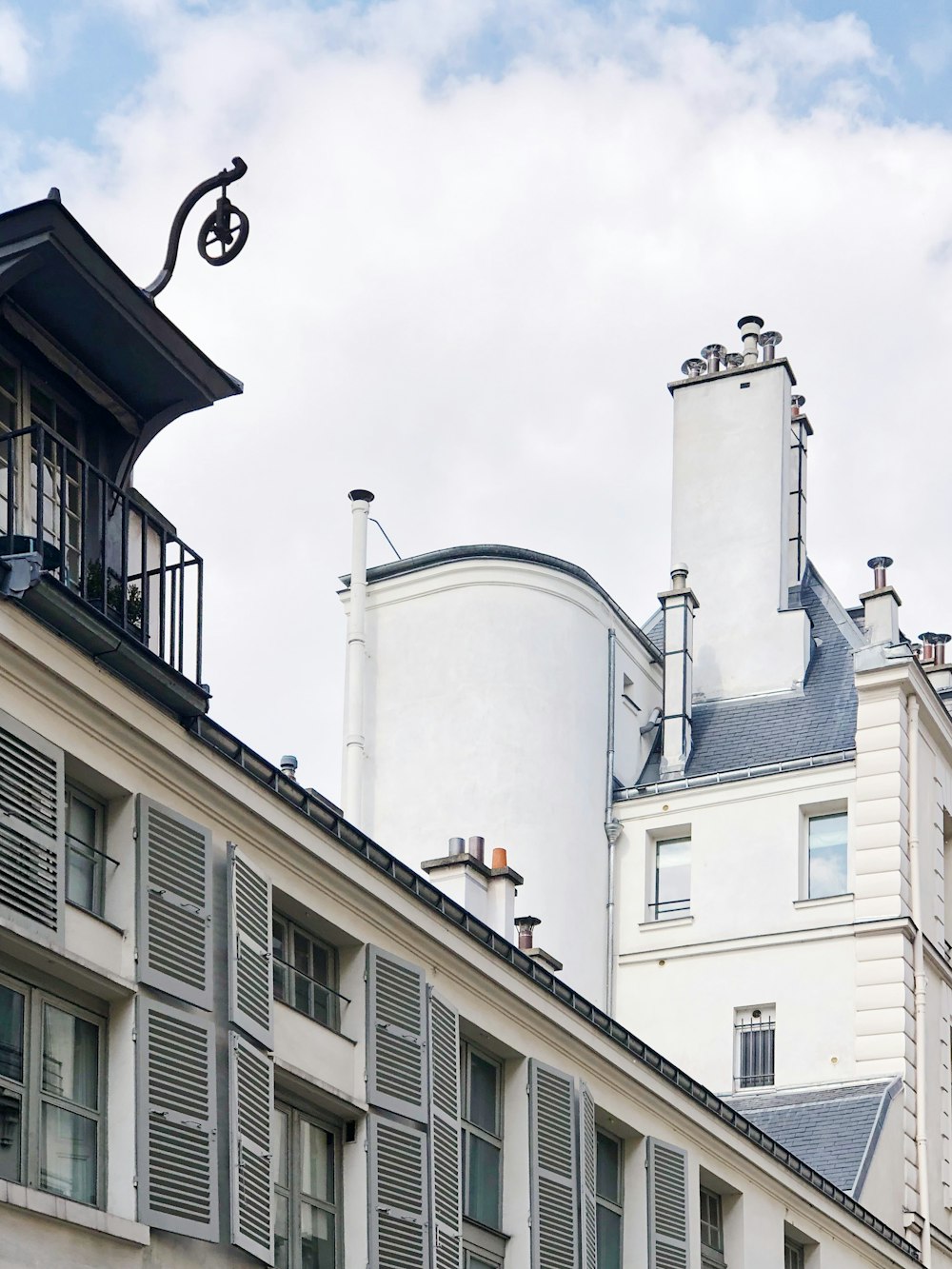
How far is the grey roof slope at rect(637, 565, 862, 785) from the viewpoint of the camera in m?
37.7

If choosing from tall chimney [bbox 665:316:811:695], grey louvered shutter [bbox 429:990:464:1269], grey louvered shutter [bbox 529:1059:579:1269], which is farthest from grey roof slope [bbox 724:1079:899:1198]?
grey louvered shutter [bbox 429:990:464:1269]

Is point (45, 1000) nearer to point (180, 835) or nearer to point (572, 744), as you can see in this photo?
point (180, 835)

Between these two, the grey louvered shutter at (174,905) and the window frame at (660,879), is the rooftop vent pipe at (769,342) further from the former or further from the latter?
the grey louvered shutter at (174,905)

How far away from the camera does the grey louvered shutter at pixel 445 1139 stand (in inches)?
754

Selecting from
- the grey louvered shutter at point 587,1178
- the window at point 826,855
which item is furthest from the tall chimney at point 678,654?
the grey louvered shutter at point 587,1178

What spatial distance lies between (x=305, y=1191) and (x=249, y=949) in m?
2.15

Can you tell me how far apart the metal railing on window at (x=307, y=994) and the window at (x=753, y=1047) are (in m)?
17.9

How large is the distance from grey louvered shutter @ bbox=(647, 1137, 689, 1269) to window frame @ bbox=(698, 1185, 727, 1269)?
3.04 feet

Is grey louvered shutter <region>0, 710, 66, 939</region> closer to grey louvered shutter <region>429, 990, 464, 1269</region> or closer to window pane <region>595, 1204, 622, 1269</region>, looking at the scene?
grey louvered shutter <region>429, 990, 464, 1269</region>

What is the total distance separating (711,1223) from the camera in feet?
83.1

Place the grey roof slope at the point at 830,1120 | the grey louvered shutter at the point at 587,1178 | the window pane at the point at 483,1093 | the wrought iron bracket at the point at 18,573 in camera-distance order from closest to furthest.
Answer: the wrought iron bracket at the point at 18,573
the window pane at the point at 483,1093
the grey louvered shutter at the point at 587,1178
the grey roof slope at the point at 830,1120

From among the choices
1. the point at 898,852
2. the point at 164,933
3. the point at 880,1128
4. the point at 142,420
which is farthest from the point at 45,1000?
the point at 898,852

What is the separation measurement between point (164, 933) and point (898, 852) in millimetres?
21519

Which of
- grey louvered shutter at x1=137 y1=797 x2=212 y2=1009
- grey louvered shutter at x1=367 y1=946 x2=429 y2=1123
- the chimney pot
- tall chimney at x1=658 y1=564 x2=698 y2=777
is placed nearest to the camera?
grey louvered shutter at x1=137 y1=797 x2=212 y2=1009
